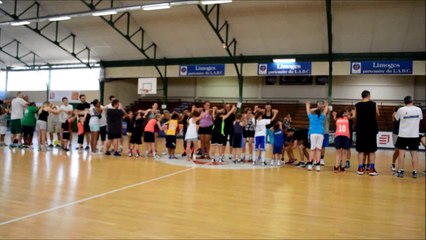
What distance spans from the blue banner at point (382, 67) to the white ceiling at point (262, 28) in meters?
0.64

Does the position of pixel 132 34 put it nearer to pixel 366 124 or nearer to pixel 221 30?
pixel 221 30

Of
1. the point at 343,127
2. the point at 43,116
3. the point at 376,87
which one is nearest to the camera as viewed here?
the point at 343,127

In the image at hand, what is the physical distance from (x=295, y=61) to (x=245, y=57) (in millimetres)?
2936

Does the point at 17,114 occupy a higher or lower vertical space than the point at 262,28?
lower

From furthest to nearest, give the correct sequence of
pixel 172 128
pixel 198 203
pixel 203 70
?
pixel 203 70 < pixel 172 128 < pixel 198 203

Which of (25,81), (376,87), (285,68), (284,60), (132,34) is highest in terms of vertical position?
(132,34)

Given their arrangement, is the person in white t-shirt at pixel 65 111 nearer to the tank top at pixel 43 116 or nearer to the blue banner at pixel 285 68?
the tank top at pixel 43 116

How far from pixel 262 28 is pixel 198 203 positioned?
13.0 meters

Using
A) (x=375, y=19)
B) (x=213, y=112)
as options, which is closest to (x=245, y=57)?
(x=375, y=19)

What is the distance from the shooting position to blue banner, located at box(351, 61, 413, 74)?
15.4m

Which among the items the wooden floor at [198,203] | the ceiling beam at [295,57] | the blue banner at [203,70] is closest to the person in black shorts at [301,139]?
the wooden floor at [198,203]

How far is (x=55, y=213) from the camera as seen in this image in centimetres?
368

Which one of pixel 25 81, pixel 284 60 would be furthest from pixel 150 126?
pixel 284 60

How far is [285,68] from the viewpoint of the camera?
57.6 feet
